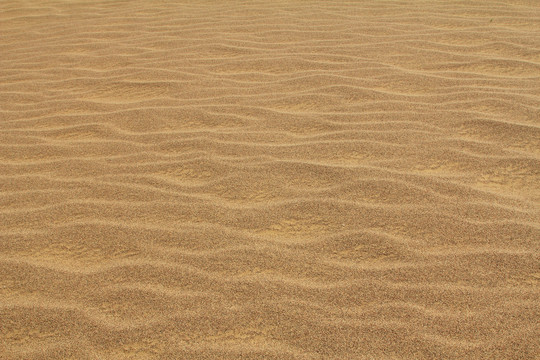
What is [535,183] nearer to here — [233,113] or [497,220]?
[497,220]

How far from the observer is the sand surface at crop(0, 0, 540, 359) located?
178 cm

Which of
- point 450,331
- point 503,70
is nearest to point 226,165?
point 450,331

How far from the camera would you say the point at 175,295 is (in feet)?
6.29

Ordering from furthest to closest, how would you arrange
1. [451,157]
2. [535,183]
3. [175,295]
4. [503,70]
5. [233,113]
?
[503,70] → [233,113] → [451,157] → [535,183] → [175,295]

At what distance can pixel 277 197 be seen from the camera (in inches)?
96.5

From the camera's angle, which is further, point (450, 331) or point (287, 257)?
point (287, 257)

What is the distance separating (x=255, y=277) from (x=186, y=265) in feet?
0.95

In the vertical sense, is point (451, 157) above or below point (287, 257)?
above

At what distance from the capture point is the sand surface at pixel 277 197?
178cm

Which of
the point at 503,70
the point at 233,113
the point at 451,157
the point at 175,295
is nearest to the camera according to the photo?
the point at 175,295

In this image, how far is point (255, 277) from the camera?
1976mm

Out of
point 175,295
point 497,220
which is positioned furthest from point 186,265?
point 497,220

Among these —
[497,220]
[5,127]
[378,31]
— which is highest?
[378,31]

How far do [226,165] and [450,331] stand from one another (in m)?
1.42
